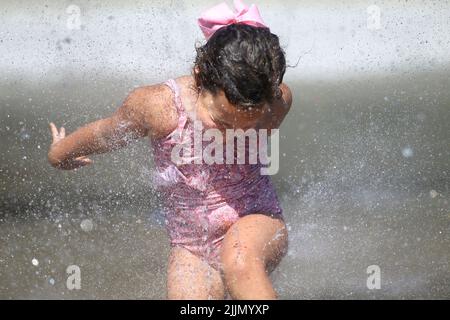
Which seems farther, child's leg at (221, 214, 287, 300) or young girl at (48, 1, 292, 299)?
young girl at (48, 1, 292, 299)

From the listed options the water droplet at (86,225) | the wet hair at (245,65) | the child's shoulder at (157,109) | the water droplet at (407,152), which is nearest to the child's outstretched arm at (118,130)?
the child's shoulder at (157,109)

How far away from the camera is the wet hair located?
251cm

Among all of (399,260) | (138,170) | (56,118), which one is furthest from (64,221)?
(399,260)

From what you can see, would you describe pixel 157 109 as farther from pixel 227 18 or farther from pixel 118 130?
pixel 227 18

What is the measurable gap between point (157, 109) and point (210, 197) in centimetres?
35

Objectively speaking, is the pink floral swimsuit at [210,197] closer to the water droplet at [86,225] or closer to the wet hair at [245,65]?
the wet hair at [245,65]

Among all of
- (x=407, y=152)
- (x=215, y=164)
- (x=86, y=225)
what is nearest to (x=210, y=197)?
(x=215, y=164)

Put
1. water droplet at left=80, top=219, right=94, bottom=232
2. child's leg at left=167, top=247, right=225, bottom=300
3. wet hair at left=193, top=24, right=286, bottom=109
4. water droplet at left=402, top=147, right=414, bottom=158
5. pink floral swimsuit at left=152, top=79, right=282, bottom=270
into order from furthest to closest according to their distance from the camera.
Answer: water droplet at left=402, top=147, right=414, bottom=158 → water droplet at left=80, top=219, right=94, bottom=232 → pink floral swimsuit at left=152, top=79, right=282, bottom=270 → child's leg at left=167, top=247, right=225, bottom=300 → wet hair at left=193, top=24, right=286, bottom=109

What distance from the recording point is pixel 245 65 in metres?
2.51

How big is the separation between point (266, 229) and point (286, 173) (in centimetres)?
198

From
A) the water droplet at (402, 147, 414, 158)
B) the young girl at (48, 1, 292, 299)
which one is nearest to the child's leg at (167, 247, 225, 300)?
the young girl at (48, 1, 292, 299)

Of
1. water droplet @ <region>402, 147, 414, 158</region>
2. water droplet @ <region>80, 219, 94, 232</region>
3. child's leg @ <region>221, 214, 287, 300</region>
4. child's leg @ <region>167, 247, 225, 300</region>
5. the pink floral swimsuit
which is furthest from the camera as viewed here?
water droplet @ <region>402, 147, 414, 158</region>

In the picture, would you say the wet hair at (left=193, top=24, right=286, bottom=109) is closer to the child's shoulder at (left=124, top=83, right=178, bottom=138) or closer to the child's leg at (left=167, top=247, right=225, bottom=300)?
the child's shoulder at (left=124, top=83, right=178, bottom=138)

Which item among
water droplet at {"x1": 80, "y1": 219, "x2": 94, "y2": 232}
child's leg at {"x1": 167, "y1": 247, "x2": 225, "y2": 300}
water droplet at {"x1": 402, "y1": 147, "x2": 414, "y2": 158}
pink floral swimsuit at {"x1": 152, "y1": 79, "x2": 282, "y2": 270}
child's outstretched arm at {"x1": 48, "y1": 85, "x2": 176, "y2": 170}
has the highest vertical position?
child's outstretched arm at {"x1": 48, "y1": 85, "x2": 176, "y2": 170}
